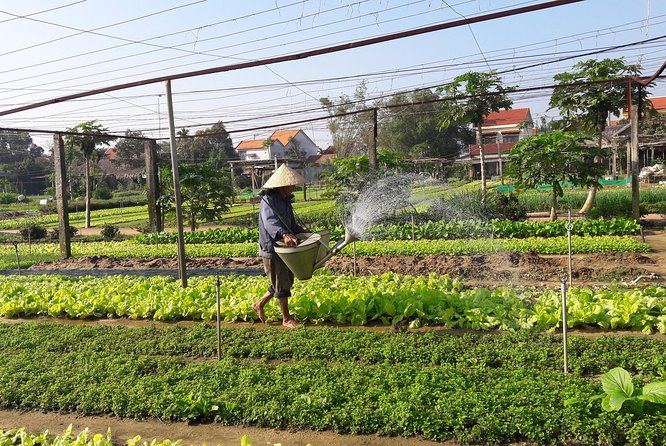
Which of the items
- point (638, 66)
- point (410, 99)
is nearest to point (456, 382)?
point (638, 66)

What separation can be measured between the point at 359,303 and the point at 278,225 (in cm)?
146

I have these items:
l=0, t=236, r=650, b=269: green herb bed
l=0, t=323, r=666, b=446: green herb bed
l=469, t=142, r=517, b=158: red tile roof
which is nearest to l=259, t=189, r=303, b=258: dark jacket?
l=0, t=323, r=666, b=446: green herb bed

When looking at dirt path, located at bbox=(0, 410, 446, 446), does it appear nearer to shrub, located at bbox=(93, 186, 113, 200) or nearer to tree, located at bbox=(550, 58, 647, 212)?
tree, located at bbox=(550, 58, 647, 212)

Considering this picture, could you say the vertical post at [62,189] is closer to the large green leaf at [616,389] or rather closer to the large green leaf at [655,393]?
the large green leaf at [616,389]

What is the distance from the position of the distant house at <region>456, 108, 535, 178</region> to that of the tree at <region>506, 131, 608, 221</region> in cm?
3362

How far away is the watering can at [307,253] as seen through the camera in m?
6.38

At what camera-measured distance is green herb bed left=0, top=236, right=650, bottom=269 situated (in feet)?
39.8

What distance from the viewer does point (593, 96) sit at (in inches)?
698

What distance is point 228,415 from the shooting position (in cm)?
454

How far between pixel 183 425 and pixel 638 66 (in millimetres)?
17527

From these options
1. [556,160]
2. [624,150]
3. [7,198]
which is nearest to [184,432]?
[556,160]

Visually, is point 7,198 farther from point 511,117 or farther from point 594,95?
point 511,117

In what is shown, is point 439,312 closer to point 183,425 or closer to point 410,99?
point 183,425

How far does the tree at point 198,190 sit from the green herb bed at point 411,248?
9.89 feet
